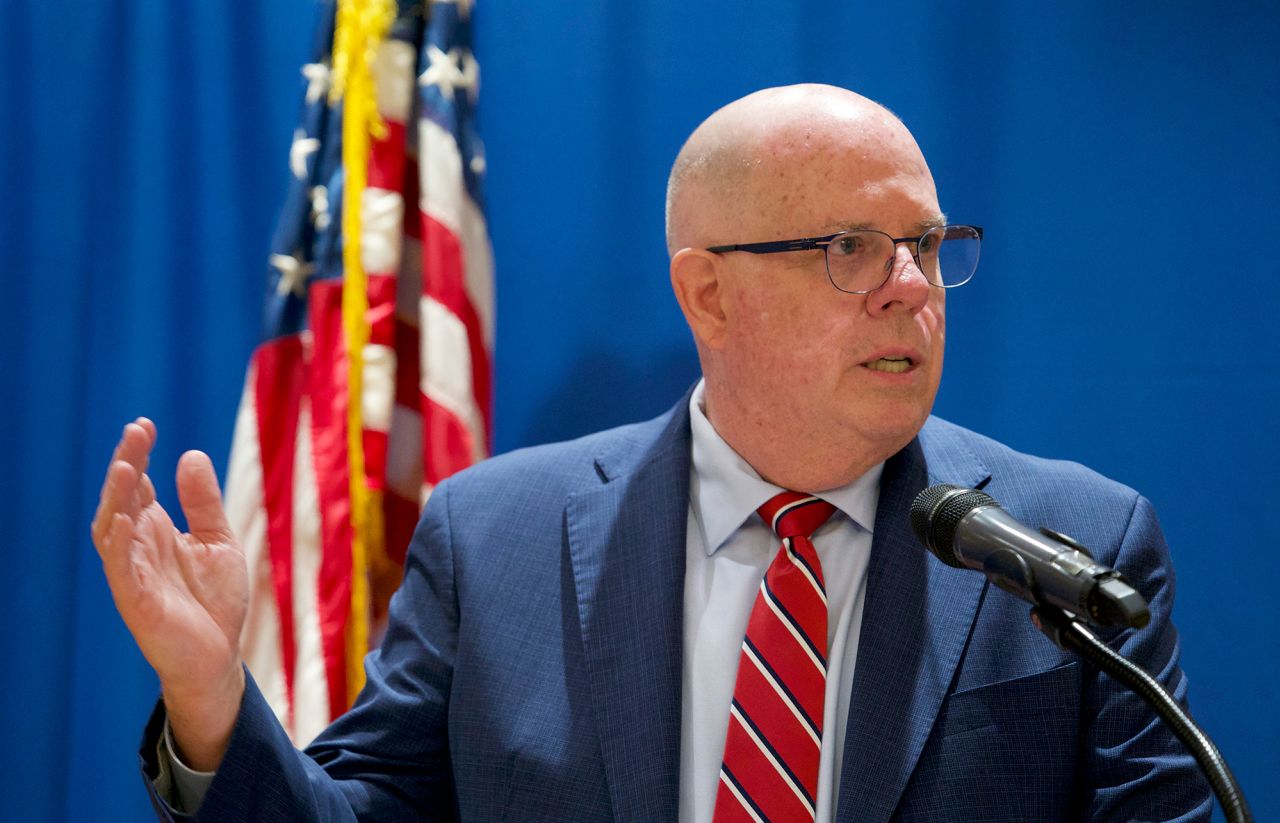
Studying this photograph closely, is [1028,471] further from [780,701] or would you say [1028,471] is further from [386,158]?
[386,158]

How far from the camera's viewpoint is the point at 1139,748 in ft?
5.50

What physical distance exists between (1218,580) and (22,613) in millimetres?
2630

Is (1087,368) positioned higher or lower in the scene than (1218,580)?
higher

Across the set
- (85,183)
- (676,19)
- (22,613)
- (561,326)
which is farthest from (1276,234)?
(22,613)

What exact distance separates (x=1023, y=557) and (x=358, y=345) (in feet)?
5.41

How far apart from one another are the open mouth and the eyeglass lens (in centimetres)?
11

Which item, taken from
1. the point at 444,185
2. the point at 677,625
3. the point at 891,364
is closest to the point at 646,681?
the point at 677,625

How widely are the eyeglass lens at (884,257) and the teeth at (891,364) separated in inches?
4.2

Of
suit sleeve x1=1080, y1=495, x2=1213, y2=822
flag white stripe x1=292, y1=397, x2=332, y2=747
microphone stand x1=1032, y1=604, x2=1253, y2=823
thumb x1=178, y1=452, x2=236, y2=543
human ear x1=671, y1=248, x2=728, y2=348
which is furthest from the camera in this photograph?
flag white stripe x1=292, y1=397, x2=332, y2=747

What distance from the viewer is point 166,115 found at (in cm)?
290

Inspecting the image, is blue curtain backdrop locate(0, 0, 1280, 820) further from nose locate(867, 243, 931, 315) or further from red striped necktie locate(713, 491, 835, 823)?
red striped necktie locate(713, 491, 835, 823)

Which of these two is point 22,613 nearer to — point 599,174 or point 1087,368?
point 599,174

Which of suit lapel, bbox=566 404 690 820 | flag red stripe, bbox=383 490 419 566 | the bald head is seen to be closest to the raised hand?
suit lapel, bbox=566 404 690 820

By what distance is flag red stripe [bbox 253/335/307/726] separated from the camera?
8.46 ft
